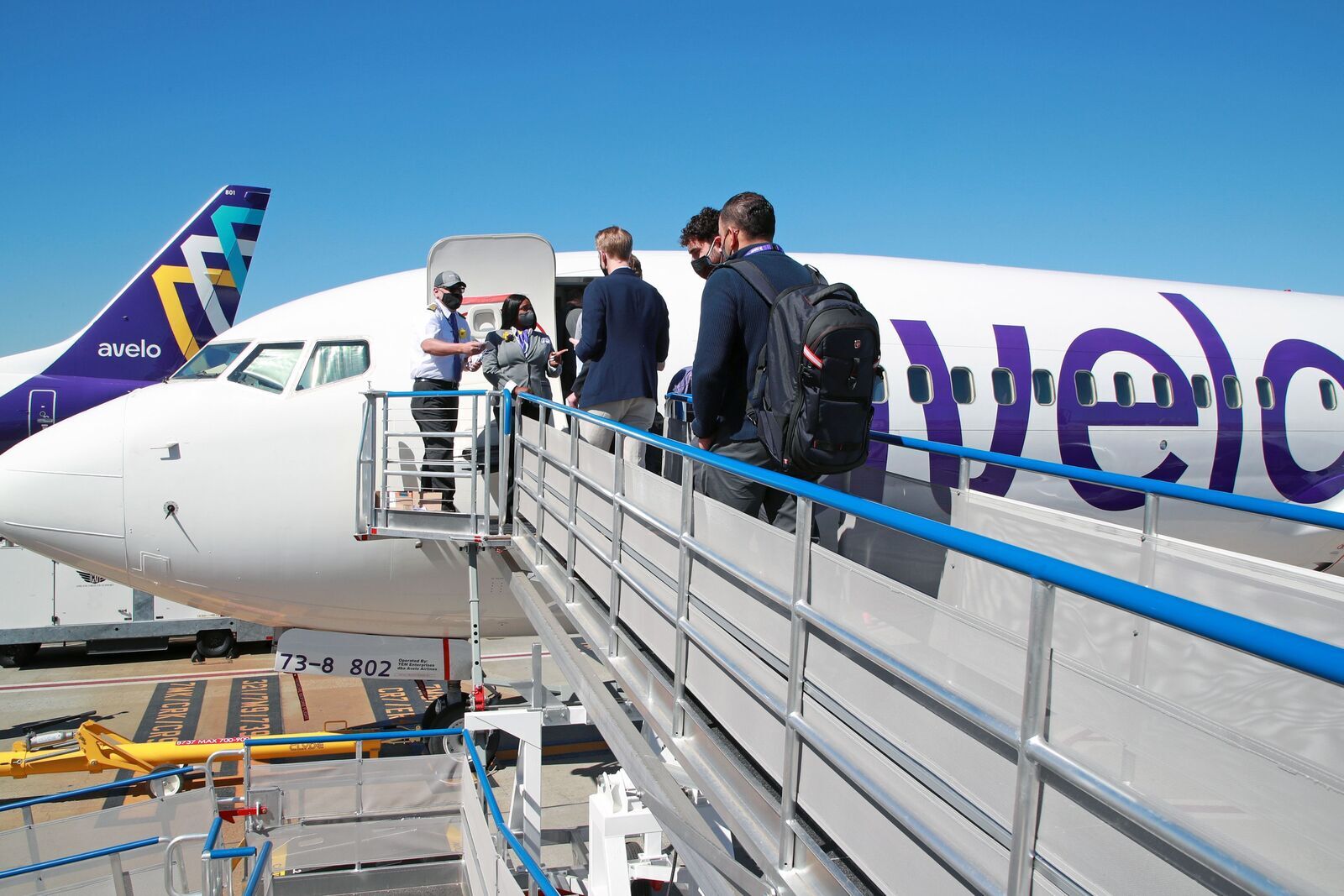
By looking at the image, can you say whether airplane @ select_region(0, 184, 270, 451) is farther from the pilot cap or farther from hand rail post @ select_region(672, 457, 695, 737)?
hand rail post @ select_region(672, 457, 695, 737)

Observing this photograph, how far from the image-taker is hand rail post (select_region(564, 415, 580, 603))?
180 inches

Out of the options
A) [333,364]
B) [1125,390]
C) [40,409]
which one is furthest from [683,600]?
[40,409]

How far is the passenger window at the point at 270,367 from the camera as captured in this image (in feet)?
23.2

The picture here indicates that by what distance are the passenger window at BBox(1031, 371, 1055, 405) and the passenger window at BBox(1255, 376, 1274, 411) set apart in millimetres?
2509

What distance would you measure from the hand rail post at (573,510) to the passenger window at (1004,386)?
15.5 feet

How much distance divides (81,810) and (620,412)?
7.54 meters

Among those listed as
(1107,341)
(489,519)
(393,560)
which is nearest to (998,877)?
(489,519)

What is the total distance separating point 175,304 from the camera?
21.8 metres

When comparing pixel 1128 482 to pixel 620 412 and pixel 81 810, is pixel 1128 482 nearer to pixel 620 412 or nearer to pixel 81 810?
pixel 620 412

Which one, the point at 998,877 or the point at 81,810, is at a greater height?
the point at 998,877

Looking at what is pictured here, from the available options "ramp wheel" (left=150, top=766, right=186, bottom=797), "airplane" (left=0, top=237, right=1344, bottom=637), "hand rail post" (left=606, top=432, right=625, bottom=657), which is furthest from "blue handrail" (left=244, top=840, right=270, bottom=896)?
"ramp wheel" (left=150, top=766, right=186, bottom=797)

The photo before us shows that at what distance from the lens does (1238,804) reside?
1.39 meters

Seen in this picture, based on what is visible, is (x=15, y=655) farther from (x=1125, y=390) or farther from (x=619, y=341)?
(x=1125, y=390)

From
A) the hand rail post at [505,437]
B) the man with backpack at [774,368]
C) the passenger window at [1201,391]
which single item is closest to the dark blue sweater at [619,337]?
the hand rail post at [505,437]
